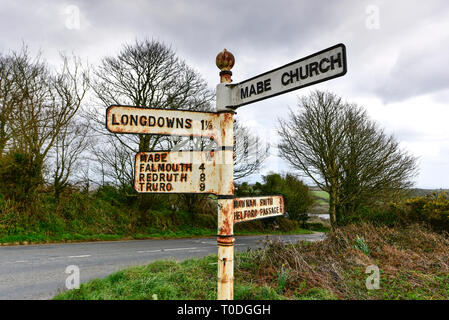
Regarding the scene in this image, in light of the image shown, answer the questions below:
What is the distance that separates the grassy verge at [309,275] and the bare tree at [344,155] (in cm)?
782

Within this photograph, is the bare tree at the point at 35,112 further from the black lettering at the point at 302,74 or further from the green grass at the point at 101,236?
the black lettering at the point at 302,74

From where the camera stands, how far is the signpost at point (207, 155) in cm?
216

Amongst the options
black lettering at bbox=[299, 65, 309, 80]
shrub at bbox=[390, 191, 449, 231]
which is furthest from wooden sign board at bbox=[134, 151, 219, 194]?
shrub at bbox=[390, 191, 449, 231]

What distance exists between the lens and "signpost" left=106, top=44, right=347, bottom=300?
216 centimetres

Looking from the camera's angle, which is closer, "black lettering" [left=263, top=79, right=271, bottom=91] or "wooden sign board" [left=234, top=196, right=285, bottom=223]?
"black lettering" [left=263, top=79, right=271, bottom=91]

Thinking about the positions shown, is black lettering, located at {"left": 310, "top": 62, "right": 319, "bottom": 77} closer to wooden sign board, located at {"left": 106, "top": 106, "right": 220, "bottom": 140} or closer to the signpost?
the signpost

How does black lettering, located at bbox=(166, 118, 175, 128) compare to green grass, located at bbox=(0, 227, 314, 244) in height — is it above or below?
above

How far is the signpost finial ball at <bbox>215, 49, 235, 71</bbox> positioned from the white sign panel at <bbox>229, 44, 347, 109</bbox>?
0.18 metres

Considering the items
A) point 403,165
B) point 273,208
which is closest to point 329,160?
point 403,165

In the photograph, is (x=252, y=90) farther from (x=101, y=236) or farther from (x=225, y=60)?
(x=101, y=236)

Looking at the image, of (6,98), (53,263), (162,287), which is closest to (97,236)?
(53,263)

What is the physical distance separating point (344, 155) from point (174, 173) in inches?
554

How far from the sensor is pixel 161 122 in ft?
7.34

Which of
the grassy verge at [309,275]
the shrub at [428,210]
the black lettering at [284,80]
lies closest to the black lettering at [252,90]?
the black lettering at [284,80]
